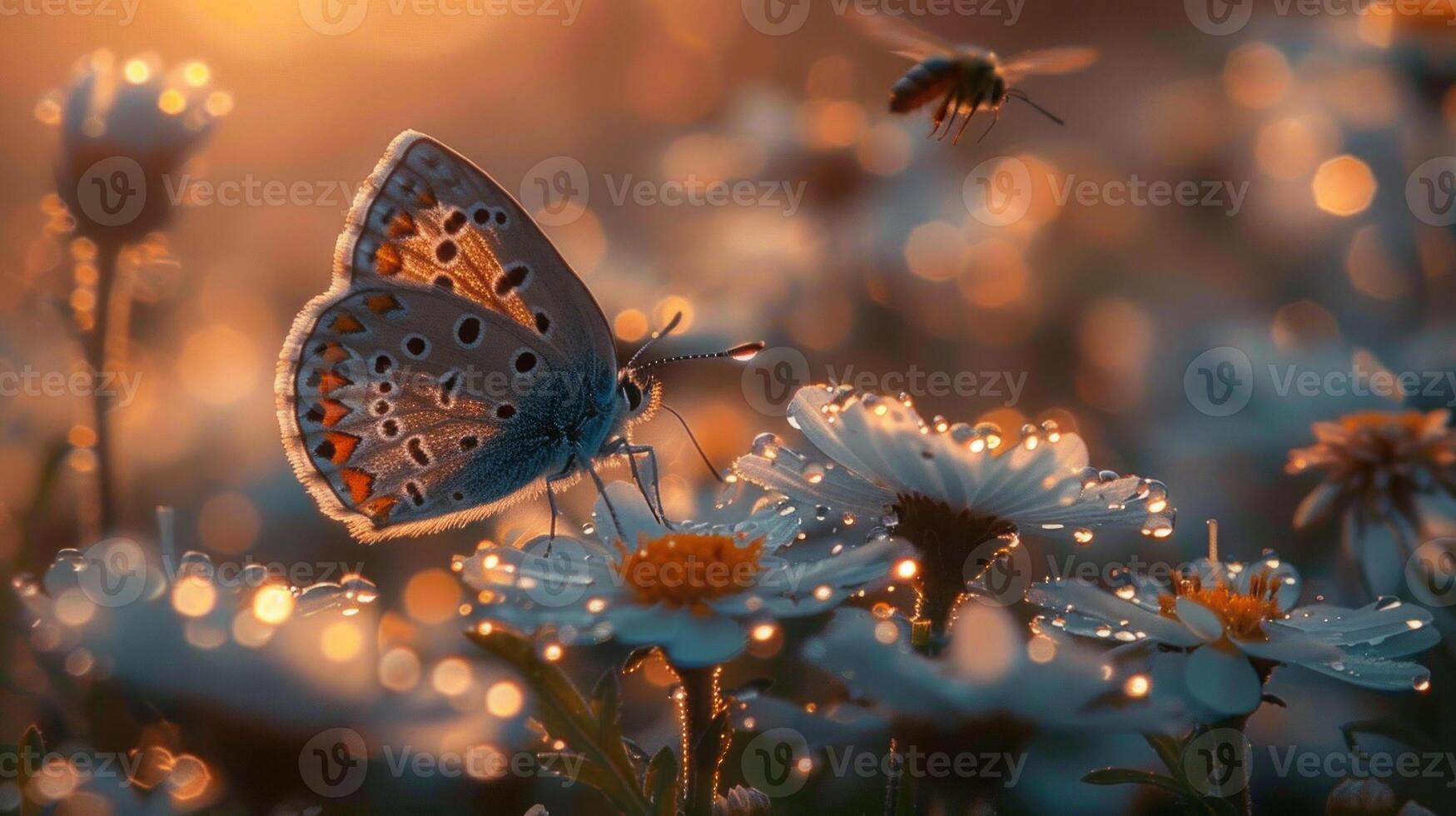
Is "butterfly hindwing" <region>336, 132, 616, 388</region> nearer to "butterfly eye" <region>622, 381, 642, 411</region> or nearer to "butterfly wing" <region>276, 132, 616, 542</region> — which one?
"butterfly wing" <region>276, 132, 616, 542</region>

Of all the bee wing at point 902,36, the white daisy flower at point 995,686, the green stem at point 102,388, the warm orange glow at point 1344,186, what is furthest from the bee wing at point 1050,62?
the warm orange glow at point 1344,186

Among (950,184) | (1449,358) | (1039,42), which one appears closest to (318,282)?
(950,184)

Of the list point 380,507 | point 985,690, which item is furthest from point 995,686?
point 380,507

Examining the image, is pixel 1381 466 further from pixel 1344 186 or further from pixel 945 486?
pixel 1344 186

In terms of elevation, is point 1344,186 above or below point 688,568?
above

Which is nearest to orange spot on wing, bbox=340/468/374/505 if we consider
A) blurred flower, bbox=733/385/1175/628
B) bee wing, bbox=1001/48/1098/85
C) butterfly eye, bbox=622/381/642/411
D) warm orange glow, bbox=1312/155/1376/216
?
butterfly eye, bbox=622/381/642/411
